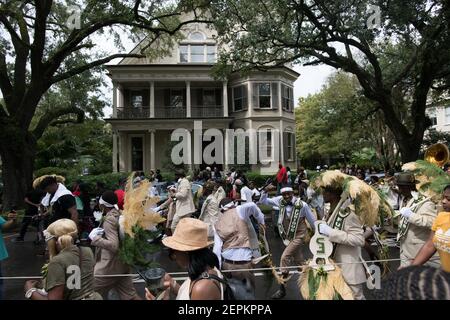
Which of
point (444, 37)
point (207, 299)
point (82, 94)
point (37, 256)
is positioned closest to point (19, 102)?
point (82, 94)

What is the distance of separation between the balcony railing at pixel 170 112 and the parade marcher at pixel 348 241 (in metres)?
27.2

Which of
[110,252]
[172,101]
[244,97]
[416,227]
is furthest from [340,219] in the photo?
[172,101]

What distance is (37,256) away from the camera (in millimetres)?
9562

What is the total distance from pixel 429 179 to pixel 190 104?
27.4 meters

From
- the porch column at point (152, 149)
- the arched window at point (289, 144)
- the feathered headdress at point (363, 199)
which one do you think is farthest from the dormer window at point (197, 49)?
the feathered headdress at point (363, 199)

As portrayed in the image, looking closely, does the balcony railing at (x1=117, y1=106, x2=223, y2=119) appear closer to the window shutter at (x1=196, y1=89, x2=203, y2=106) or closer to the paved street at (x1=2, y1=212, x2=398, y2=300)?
the window shutter at (x1=196, y1=89, x2=203, y2=106)

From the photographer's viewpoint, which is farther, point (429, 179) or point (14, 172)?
point (14, 172)

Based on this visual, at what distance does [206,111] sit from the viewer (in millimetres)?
31734

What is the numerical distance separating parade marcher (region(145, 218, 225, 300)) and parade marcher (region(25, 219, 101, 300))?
2.81 feet

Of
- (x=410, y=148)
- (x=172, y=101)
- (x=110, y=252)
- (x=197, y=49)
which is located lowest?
(x=110, y=252)

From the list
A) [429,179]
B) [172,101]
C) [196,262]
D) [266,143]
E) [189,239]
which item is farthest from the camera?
[172,101]

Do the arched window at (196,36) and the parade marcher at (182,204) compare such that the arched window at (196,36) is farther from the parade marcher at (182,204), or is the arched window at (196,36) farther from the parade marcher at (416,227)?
the parade marcher at (416,227)

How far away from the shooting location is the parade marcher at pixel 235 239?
16.1 ft

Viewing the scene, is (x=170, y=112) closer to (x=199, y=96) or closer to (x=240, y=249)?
(x=199, y=96)
